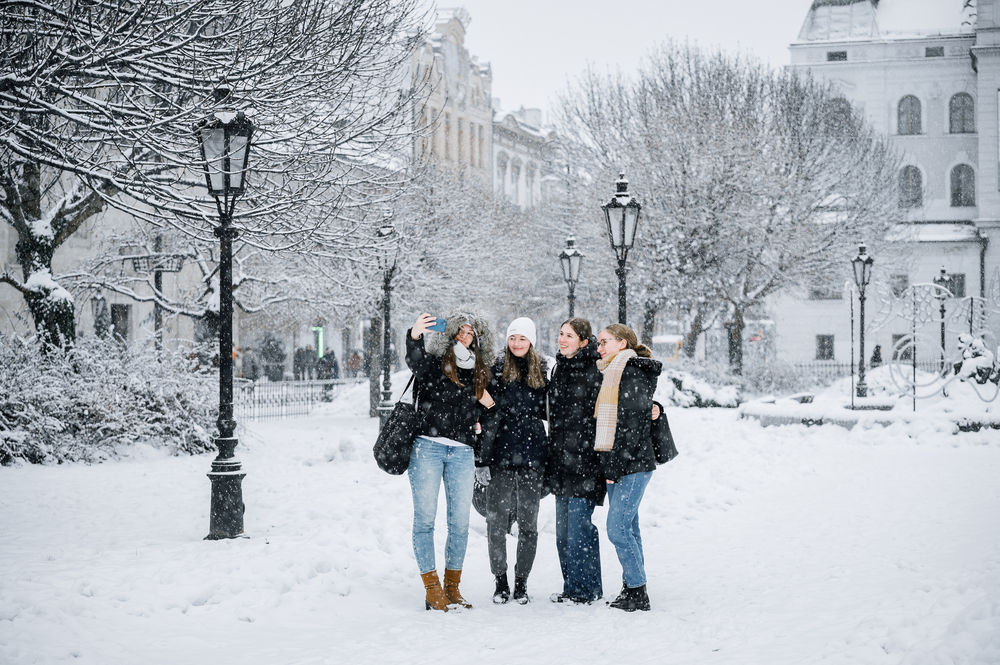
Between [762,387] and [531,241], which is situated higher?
[531,241]

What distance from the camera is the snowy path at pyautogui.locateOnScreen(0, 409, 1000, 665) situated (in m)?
5.30

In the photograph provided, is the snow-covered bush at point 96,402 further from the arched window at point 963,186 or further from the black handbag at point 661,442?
the arched window at point 963,186

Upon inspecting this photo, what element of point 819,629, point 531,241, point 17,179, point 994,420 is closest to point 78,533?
point 819,629

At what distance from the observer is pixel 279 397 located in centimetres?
2511

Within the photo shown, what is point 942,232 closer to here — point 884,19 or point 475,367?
point 884,19

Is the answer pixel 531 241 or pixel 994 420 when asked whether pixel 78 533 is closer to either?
pixel 994 420

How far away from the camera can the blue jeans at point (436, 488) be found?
20.1ft

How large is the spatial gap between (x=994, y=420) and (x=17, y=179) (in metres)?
16.4

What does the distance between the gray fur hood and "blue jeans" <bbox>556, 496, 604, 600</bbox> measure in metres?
1.13

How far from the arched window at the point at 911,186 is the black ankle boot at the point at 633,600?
4309 centimetres

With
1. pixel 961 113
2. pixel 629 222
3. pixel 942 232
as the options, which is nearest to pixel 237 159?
pixel 629 222

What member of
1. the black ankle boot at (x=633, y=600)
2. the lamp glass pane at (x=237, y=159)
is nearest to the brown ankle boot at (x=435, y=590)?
the black ankle boot at (x=633, y=600)

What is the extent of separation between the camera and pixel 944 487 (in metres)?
11.4

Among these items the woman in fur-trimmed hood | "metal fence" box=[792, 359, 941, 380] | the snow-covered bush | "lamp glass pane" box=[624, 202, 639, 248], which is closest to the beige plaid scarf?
the woman in fur-trimmed hood
